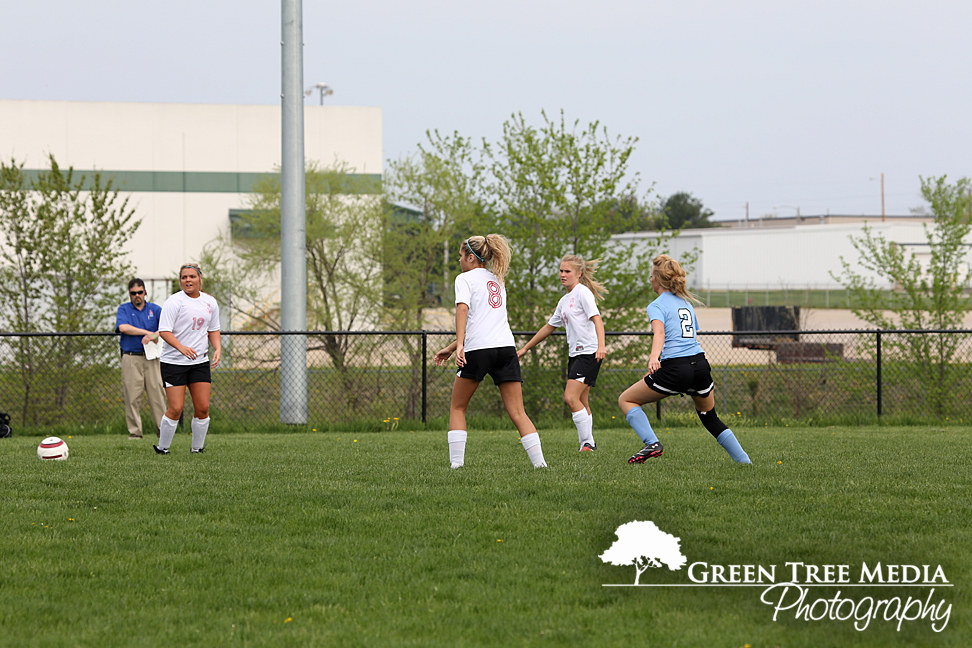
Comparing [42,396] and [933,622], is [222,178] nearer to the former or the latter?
[42,396]

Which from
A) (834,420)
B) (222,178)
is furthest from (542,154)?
(222,178)

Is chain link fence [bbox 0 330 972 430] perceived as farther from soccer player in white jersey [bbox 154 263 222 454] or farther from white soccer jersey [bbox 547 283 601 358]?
soccer player in white jersey [bbox 154 263 222 454]

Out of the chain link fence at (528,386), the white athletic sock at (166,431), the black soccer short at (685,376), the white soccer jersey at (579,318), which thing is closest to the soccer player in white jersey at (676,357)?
the black soccer short at (685,376)

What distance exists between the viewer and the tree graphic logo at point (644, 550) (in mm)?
4379

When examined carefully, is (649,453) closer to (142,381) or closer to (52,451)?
(52,451)

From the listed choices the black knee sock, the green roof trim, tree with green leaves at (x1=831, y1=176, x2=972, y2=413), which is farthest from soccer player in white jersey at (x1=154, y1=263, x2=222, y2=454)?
the green roof trim

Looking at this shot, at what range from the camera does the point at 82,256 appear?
53.6 ft

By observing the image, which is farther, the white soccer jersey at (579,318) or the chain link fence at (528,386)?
the chain link fence at (528,386)

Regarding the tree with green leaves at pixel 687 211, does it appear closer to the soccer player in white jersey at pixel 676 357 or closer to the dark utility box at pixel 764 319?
the dark utility box at pixel 764 319

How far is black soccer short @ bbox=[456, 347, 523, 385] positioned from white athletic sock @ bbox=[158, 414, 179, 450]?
3538mm

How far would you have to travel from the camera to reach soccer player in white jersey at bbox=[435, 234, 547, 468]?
6938 millimetres

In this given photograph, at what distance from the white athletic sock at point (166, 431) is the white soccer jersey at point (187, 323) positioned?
2.03ft

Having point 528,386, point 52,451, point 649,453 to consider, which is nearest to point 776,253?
point 528,386

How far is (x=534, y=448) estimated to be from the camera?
290 inches
